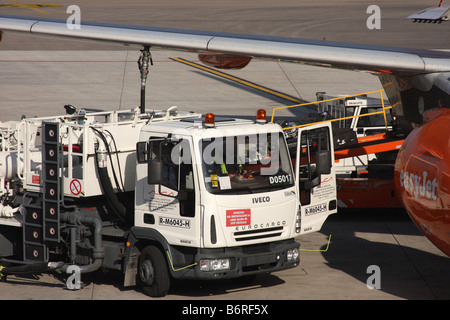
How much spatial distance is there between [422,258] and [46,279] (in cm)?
764

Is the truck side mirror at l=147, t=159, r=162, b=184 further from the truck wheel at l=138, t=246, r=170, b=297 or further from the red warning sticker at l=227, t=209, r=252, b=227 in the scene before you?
the truck wheel at l=138, t=246, r=170, b=297

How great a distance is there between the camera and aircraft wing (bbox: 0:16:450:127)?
51.8 ft

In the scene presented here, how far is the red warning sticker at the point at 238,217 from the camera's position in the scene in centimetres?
1245

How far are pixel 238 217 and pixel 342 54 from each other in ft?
19.1

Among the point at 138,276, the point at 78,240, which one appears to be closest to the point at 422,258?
the point at 138,276

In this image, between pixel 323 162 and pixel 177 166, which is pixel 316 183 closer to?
pixel 323 162

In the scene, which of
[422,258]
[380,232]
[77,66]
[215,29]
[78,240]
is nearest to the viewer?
[78,240]

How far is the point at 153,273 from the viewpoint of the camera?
12.9 metres

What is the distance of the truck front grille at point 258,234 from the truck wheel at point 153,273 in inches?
53.8

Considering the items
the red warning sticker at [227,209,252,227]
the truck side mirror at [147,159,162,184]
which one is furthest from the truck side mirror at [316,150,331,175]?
the truck side mirror at [147,159,162,184]

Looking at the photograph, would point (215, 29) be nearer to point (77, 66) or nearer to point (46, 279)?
point (77, 66)

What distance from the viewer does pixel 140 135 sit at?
13.3 m

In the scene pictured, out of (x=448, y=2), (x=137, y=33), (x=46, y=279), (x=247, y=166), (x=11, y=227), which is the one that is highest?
(x=448, y=2)

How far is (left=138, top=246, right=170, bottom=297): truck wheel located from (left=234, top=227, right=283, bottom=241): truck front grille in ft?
4.48
